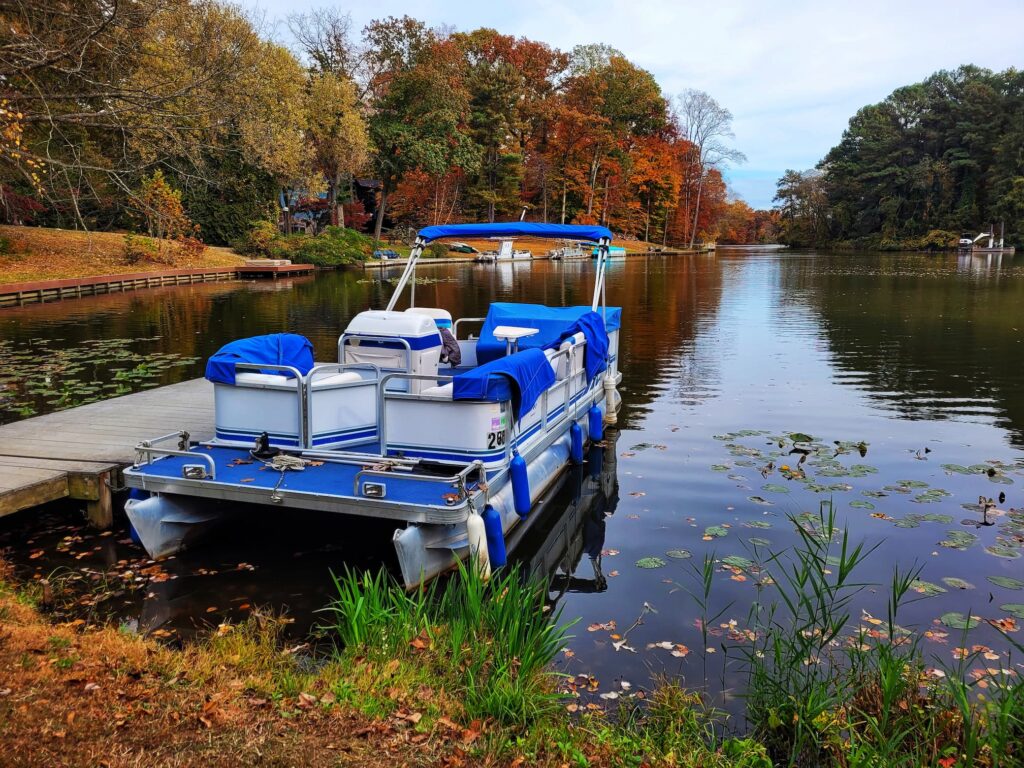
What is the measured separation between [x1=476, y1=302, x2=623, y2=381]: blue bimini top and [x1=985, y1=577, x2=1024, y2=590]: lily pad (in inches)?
202

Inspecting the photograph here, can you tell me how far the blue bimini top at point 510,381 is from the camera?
267 inches

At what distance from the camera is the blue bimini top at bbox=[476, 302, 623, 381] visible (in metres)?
10.4

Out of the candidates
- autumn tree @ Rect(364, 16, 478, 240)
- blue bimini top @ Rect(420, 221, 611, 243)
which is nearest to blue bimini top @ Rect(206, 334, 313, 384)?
blue bimini top @ Rect(420, 221, 611, 243)

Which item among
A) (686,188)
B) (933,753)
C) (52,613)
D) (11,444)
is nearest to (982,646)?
(933,753)

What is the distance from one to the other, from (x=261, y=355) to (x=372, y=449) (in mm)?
1488

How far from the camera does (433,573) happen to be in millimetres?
6418

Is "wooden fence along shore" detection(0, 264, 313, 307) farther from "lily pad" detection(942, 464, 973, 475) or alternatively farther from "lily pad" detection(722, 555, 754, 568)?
"lily pad" detection(942, 464, 973, 475)

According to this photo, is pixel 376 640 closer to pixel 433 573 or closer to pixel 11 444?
pixel 433 573

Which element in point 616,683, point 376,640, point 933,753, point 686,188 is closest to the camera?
point 933,753

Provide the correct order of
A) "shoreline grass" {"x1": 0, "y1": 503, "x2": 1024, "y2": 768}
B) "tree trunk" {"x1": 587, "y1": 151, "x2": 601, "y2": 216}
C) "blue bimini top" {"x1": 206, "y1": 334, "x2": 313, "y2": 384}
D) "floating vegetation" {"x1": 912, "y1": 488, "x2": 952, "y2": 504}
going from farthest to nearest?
1. "tree trunk" {"x1": 587, "y1": 151, "x2": 601, "y2": 216}
2. "floating vegetation" {"x1": 912, "y1": 488, "x2": 952, "y2": 504}
3. "blue bimini top" {"x1": 206, "y1": 334, "x2": 313, "y2": 384}
4. "shoreline grass" {"x1": 0, "y1": 503, "x2": 1024, "y2": 768}

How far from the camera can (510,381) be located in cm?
704

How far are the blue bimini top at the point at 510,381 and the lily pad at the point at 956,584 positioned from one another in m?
3.88

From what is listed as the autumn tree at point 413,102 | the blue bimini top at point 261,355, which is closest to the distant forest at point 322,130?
the autumn tree at point 413,102

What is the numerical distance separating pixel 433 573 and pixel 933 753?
12.3 feet
